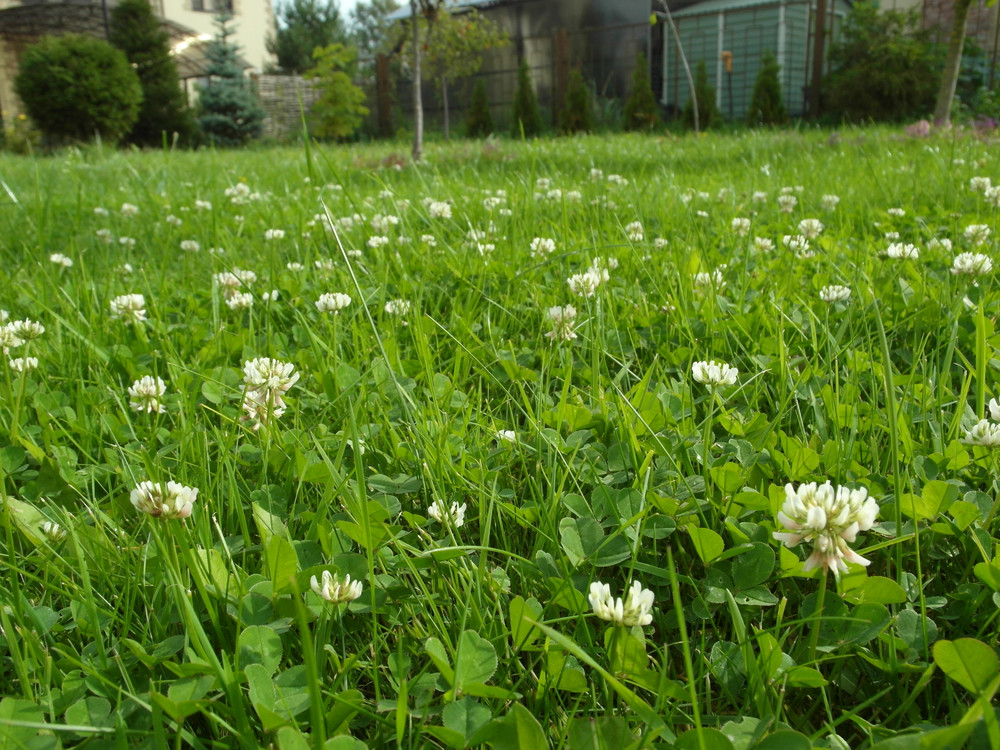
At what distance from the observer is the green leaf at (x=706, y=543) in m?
1.09

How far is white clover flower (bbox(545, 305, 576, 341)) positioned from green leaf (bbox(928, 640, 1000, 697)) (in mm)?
1101

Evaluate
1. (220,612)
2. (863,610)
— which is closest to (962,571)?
(863,610)

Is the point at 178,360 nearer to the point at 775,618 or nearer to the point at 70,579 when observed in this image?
the point at 70,579

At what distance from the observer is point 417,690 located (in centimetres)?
96

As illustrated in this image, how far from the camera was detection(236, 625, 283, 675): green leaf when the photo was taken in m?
0.97

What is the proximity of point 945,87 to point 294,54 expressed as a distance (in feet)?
130

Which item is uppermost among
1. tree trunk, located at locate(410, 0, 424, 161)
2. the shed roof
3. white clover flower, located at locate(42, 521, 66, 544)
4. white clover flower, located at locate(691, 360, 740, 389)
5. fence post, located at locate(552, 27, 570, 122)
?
the shed roof

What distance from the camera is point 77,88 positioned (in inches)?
687

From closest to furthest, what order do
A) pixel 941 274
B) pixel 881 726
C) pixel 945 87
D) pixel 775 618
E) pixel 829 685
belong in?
pixel 881 726 < pixel 829 685 < pixel 775 618 < pixel 941 274 < pixel 945 87

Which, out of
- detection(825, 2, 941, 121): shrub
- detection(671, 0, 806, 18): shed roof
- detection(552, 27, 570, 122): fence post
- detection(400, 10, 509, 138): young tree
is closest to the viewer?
detection(825, 2, 941, 121): shrub

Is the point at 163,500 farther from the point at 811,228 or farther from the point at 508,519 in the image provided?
the point at 811,228

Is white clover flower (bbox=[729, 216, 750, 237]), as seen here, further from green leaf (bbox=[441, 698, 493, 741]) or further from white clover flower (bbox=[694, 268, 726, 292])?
green leaf (bbox=[441, 698, 493, 741])

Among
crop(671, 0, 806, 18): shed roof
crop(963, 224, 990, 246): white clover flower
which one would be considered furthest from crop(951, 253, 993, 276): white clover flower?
crop(671, 0, 806, 18): shed roof

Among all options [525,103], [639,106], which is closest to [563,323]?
[639,106]
